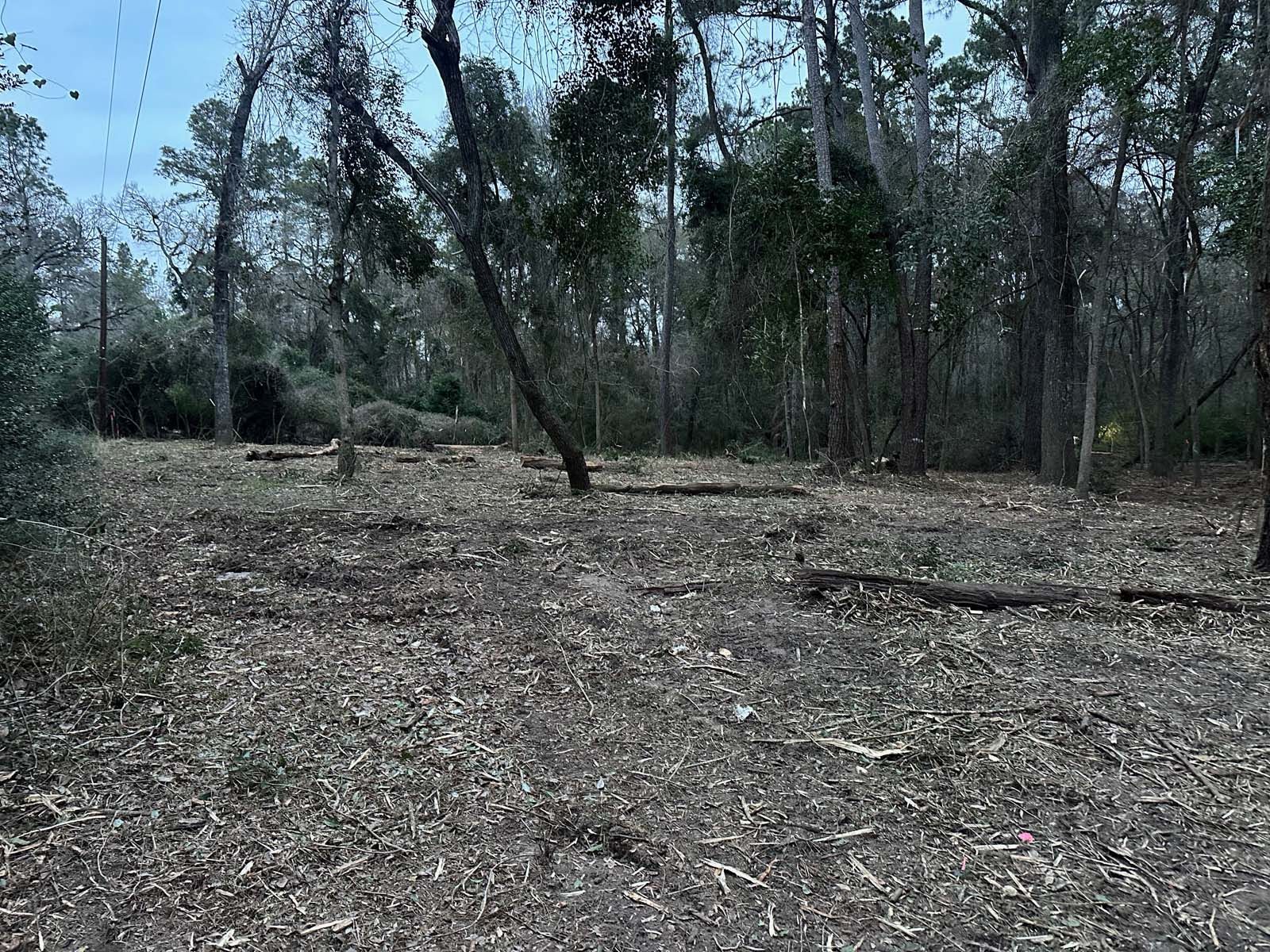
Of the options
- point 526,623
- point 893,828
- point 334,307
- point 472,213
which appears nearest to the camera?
point 893,828

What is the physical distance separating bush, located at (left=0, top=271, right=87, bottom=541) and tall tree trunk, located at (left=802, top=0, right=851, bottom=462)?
→ 9.24m

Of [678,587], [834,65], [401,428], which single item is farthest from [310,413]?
[678,587]


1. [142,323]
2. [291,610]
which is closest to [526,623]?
[291,610]

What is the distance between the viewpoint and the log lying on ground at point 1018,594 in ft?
12.0

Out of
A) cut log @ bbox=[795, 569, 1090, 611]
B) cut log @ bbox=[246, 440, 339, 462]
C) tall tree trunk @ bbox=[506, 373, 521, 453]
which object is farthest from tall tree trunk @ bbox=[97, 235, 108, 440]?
cut log @ bbox=[795, 569, 1090, 611]

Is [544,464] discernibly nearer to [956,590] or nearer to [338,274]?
[338,274]

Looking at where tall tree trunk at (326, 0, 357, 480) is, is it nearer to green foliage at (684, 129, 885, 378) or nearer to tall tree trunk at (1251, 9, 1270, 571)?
green foliage at (684, 129, 885, 378)

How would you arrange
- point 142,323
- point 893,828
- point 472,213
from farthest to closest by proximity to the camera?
point 142,323, point 472,213, point 893,828

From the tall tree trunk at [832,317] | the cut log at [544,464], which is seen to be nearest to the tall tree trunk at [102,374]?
the cut log at [544,464]

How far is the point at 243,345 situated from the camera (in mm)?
17750

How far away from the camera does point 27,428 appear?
3771 mm

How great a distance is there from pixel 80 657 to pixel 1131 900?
3.72 metres

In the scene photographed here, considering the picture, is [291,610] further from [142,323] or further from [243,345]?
[142,323]

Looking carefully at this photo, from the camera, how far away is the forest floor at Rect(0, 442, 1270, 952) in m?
1.71
